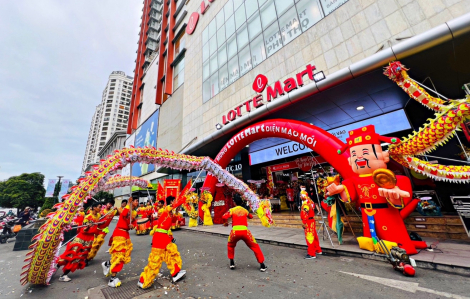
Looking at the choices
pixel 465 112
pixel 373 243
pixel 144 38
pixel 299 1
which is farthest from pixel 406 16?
pixel 144 38

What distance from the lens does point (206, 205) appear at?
12258 mm

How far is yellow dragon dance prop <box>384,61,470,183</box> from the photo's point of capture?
4.11m

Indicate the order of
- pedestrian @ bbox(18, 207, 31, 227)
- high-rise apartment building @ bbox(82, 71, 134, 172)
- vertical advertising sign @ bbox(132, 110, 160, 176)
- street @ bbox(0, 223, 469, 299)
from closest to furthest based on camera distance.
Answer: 1. street @ bbox(0, 223, 469, 299)
2. pedestrian @ bbox(18, 207, 31, 227)
3. vertical advertising sign @ bbox(132, 110, 160, 176)
4. high-rise apartment building @ bbox(82, 71, 134, 172)

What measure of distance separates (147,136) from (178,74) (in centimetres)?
1231

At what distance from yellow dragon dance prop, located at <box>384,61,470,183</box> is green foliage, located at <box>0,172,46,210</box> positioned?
43871mm

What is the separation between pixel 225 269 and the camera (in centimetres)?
467

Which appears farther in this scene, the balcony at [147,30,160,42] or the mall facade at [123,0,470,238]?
the balcony at [147,30,160,42]

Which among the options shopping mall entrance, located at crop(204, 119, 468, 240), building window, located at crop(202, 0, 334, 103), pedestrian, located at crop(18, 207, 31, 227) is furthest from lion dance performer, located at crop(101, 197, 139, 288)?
pedestrian, located at crop(18, 207, 31, 227)

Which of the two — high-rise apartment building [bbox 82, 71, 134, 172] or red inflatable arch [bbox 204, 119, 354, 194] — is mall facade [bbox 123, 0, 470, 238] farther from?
high-rise apartment building [bbox 82, 71, 134, 172]

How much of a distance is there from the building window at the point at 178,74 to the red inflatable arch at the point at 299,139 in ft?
60.7

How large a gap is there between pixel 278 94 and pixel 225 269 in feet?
27.6

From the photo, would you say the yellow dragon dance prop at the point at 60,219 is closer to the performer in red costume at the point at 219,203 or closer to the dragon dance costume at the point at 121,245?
the dragon dance costume at the point at 121,245

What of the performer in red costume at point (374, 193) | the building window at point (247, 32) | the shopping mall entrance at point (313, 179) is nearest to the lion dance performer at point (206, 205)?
the shopping mall entrance at point (313, 179)

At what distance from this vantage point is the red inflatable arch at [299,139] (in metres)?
6.21
